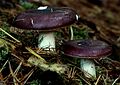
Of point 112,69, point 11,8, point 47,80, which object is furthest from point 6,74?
point 11,8

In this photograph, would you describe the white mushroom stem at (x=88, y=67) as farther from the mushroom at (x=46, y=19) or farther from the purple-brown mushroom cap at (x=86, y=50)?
the mushroom at (x=46, y=19)

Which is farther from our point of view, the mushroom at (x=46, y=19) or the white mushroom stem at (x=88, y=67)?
the white mushroom stem at (x=88, y=67)

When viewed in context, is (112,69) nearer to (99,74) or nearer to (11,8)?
(99,74)

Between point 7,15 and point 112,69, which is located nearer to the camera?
point 112,69

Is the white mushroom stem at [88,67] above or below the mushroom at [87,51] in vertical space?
below

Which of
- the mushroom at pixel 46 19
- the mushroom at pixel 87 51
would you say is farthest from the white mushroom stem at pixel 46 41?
the mushroom at pixel 87 51

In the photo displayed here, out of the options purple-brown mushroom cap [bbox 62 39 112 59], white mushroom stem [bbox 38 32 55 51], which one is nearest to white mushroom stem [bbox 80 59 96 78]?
purple-brown mushroom cap [bbox 62 39 112 59]

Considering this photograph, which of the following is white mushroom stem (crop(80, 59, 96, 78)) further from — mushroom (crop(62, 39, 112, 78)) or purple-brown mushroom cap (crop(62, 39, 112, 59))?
purple-brown mushroom cap (crop(62, 39, 112, 59))

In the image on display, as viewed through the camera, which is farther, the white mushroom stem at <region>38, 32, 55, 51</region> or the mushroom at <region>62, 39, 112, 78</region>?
the white mushroom stem at <region>38, 32, 55, 51</region>
